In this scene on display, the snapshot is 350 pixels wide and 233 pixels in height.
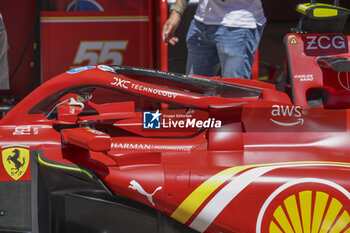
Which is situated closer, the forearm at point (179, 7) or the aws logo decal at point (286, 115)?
the aws logo decal at point (286, 115)

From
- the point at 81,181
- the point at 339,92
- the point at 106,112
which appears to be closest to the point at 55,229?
the point at 81,181

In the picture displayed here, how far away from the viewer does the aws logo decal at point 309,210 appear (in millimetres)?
1291

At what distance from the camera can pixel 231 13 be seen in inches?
92.0

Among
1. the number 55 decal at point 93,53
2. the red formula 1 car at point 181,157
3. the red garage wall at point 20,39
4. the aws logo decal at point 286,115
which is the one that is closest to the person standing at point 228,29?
the red formula 1 car at point 181,157

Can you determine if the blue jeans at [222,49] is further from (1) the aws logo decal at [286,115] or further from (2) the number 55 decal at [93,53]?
(2) the number 55 decal at [93,53]

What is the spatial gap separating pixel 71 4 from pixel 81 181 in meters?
3.35

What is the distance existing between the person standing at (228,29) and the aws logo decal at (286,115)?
2.26 feet

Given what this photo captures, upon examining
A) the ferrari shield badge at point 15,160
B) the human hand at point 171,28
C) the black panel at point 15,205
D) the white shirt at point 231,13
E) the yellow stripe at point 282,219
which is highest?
the white shirt at point 231,13

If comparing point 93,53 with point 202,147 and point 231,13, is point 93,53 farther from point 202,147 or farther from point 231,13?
point 202,147

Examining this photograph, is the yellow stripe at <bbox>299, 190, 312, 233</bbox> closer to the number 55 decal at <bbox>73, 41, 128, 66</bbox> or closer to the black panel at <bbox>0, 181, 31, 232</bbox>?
the black panel at <bbox>0, 181, 31, 232</bbox>

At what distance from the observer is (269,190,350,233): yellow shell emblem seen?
1.29 metres

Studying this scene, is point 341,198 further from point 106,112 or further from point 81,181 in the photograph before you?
point 106,112

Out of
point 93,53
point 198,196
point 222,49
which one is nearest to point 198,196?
point 198,196

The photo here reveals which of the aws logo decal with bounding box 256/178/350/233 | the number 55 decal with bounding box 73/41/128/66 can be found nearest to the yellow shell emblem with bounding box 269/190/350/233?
the aws logo decal with bounding box 256/178/350/233
